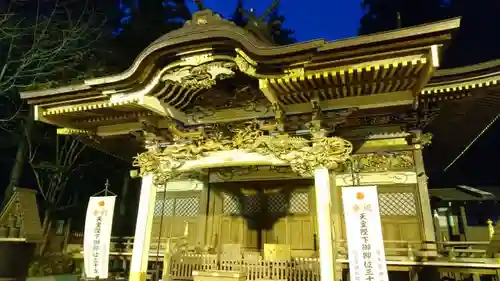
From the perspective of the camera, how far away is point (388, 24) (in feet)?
76.2

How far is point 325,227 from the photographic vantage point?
5.66 metres

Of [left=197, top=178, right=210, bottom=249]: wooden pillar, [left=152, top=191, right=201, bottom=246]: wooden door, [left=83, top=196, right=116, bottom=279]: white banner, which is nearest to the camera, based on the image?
[left=83, top=196, right=116, bottom=279]: white banner

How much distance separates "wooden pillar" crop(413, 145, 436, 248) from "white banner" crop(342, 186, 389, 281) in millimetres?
2202

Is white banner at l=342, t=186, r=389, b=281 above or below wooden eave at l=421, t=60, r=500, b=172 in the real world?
below

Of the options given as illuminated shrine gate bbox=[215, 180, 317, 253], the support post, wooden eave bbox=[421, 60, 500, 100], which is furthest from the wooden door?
wooden eave bbox=[421, 60, 500, 100]

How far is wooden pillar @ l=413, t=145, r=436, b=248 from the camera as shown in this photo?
692 centimetres

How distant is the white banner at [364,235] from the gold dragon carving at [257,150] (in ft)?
2.39

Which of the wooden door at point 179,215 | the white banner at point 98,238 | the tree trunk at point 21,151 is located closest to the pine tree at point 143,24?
the tree trunk at point 21,151

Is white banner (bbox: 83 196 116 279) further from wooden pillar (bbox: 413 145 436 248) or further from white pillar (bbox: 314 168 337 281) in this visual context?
wooden pillar (bbox: 413 145 436 248)

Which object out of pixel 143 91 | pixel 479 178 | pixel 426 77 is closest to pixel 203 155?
pixel 143 91

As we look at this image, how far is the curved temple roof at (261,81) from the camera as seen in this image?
5.07 metres

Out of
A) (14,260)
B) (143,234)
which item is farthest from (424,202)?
(14,260)

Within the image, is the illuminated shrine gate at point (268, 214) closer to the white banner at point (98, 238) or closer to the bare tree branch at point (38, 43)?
the white banner at point (98, 238)

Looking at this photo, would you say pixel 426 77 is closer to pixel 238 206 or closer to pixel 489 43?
pixel 238 206
